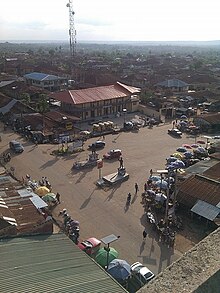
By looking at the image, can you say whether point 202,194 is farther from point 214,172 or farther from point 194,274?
point 194,274

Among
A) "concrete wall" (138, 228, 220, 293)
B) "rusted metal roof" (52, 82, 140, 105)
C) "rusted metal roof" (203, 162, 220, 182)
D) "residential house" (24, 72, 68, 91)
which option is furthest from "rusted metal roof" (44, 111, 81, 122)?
"concrete wall" (138, 228, 220, 293)

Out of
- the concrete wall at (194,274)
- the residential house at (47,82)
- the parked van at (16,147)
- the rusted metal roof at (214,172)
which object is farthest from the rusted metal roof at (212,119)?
the concrete wall at (194,274)

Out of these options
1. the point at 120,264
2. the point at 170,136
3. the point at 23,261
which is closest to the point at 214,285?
A: the point at 23,261

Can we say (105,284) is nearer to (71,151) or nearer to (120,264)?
(120,264)

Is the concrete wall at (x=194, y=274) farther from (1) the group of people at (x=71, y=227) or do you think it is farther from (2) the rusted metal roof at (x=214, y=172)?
(2) the rusted metal roof at (x=214, y=172)

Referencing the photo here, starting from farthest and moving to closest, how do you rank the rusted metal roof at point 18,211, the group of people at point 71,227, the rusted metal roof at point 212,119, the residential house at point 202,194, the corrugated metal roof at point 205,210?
the rusted metal roof at point 212,119 < the residential house at point 202,194 < the corrugated metal roof at point 205,210 < the group of people at point 71,227 < the rusted metal roof at point 18,211

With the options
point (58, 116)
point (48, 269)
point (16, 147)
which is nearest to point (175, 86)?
point (58, 116)
